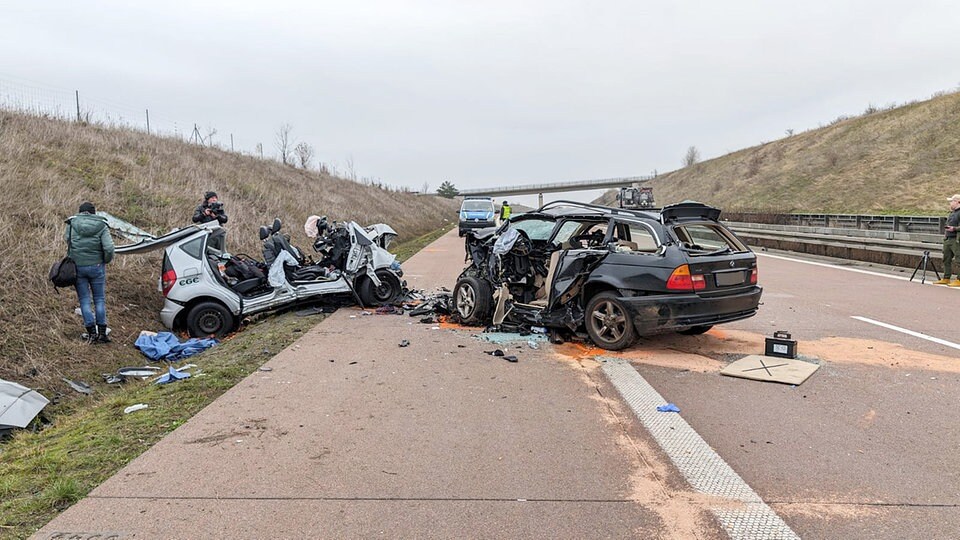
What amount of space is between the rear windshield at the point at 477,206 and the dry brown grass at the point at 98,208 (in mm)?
5823

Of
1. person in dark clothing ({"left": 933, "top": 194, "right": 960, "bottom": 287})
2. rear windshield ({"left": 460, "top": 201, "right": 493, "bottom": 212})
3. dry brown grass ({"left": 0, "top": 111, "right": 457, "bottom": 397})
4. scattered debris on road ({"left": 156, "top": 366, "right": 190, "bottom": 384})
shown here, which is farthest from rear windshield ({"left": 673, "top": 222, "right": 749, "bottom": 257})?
rear windshield ({"left": 460, "top": 201, "right": 493, "bottom": 212})

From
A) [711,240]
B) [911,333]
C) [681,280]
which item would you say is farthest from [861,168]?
[681,280]

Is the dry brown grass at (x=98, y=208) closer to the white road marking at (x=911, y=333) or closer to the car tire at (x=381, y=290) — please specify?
the car tire at (x=381, y=290)

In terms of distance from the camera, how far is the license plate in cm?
693

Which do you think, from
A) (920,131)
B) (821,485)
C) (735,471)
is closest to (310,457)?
(735,471)

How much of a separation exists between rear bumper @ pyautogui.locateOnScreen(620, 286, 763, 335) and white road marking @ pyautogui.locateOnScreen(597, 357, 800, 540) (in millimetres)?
995

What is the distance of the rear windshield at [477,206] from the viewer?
101ft

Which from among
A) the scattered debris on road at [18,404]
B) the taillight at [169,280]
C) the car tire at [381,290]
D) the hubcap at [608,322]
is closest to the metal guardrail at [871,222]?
the hubcap at [608,322]

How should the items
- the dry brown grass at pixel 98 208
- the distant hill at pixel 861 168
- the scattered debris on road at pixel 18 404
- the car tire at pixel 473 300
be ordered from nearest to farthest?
the scattered debris on road at pixel 18 404 < the dry brown grass at pixel 98 208 < the car tire at pixel 473 300 < the distant hill at pixel 861 168

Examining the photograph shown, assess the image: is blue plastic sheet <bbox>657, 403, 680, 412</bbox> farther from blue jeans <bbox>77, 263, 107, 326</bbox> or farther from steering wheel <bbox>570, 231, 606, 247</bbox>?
blue jeans <bbox>77, 263, 107, 326</bbox>

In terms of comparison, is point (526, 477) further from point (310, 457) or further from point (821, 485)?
point (821, 485)

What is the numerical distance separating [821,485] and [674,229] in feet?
12.7

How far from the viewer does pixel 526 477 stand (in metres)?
3.84

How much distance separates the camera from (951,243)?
1252cm
